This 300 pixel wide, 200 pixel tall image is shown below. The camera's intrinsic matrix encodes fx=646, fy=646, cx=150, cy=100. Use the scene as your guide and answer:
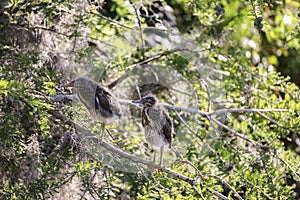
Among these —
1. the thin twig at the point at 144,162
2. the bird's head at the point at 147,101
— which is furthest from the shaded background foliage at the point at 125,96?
the bird's head at the point at 147,101

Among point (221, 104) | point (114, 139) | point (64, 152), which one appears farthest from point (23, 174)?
point (221, 104)

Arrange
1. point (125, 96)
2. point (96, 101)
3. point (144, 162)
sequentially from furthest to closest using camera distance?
point (125, 96), point (144, 162), point (96, 101)

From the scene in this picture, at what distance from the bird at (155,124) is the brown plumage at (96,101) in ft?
0.49

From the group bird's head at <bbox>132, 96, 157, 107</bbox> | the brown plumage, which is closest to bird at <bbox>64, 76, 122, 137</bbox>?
the brown plumage

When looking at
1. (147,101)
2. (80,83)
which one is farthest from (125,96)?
(80,83)

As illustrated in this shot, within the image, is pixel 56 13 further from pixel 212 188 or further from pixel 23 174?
pixel 212 188

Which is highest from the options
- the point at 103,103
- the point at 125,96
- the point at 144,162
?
the point at 103,103

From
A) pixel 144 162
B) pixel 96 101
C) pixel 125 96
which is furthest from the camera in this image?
pixel 125 96

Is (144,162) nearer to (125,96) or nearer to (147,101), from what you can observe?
(147,101)

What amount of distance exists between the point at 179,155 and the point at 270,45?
244 centimetres

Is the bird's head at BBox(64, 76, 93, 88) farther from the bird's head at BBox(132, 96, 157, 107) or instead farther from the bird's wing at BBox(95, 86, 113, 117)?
the bird's head at BBox(132, 96, 157, 107)

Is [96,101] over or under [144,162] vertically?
over

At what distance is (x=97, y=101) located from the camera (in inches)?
87.8

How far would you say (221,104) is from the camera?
3.19 meters
